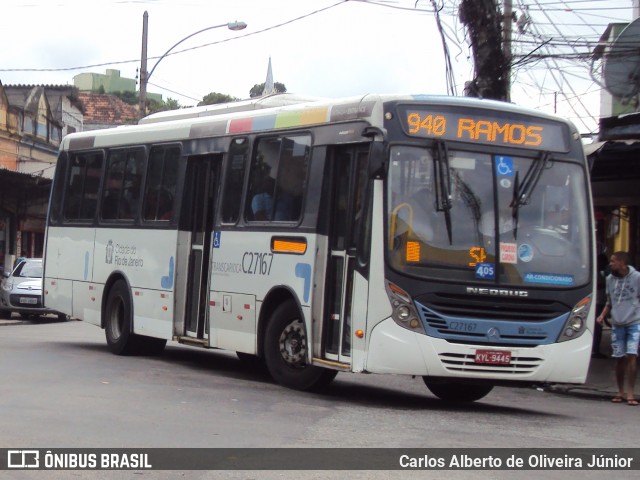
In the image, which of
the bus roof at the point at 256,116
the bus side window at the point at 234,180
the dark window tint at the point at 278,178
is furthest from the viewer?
the bus side window at the point at 234,180

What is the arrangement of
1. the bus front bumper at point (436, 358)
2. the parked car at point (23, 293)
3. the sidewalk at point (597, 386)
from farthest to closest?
the parked car at point (23, 293) → the sidewalk at point (597, 386) → the bus front bumper at point (436, 358)

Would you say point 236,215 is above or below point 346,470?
above

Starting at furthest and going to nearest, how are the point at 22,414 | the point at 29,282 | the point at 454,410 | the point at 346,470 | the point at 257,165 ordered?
the point at 29,282 → the point at 257,165 → the point at 454,410 → the point at 22,414 → the point at 346,470

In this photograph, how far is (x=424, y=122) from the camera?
11.7 metres

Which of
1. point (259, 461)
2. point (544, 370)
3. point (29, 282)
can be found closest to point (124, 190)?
point (544, 370)

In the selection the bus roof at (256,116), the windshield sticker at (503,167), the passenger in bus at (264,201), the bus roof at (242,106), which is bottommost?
the passenger in bus at (264,201)

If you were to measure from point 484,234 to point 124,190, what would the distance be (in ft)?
23.0

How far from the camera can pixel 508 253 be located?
459 inches

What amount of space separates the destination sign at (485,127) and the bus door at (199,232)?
12.5ft

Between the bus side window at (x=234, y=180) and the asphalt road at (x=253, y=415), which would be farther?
the bus side window at (x=234, y=180)

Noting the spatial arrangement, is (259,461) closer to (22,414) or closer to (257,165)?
(22,414)

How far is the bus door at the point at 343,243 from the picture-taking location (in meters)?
11.8

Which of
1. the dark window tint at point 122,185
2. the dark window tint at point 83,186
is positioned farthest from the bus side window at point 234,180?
the dark window tint at point 83,186

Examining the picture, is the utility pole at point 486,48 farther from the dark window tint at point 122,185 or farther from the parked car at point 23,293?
the parked car at point 23,293
